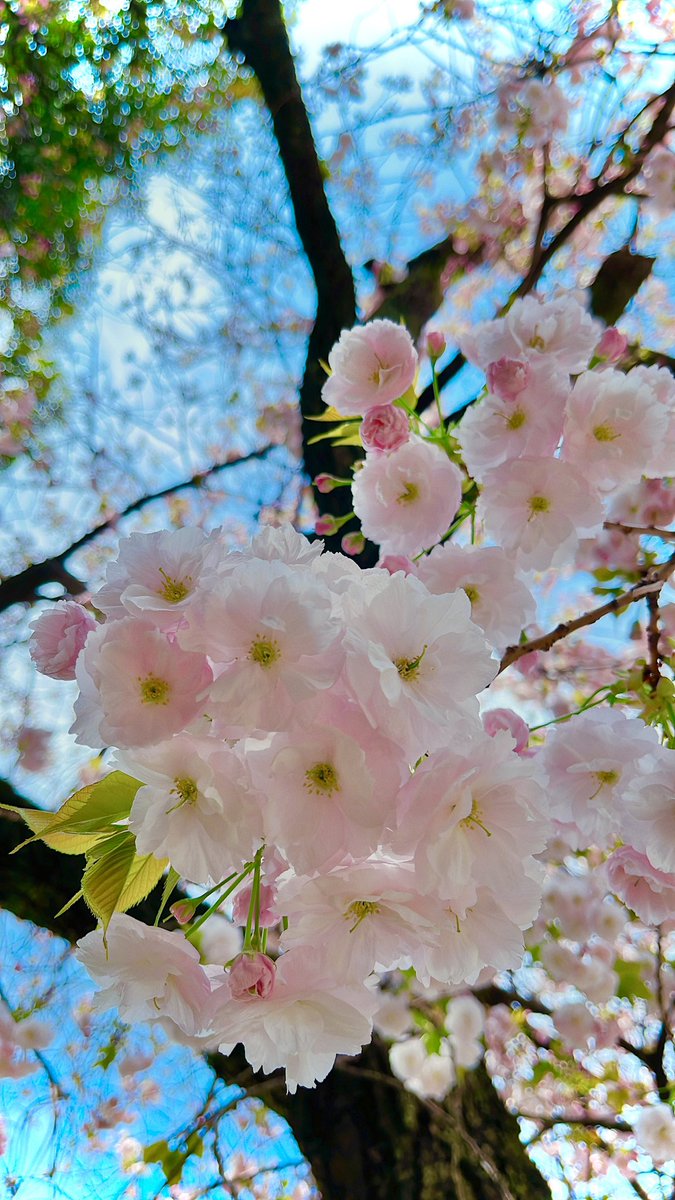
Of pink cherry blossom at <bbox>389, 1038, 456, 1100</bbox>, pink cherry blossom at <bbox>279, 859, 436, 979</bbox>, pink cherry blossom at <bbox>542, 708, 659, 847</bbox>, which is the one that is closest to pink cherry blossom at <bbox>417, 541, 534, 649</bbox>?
pink cherry blossom at <bbox>542, 708, 659, 847</bbox>

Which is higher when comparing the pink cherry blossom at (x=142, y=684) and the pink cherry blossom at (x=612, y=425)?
the pink cherry blossom at (x=612, y=425)

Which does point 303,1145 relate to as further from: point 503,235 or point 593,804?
point 503,235

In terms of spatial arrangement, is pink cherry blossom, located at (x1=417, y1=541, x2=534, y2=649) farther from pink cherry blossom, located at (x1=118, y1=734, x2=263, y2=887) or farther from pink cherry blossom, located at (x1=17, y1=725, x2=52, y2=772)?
pink cherry blossom, located at (x1=17, y1=725, x2=52, y2=772)

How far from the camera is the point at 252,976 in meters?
0.52

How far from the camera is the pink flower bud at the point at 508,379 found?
35.8 inches

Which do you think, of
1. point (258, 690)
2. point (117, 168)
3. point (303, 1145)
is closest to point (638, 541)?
point (303, 1145)

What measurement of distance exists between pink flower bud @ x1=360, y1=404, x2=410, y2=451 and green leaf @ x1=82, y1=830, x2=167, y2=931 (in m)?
0.60

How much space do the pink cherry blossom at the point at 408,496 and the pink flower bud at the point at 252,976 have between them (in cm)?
61

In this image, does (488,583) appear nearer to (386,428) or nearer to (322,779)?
(386,428)

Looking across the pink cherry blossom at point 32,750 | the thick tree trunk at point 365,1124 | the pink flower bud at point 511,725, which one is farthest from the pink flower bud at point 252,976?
the pink cherry blossom at point 32,750

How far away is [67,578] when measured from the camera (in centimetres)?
274

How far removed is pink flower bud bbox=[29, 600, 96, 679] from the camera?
625mm

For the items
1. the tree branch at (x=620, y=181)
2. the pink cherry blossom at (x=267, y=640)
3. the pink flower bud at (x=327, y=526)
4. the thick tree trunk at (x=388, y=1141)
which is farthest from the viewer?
the tree branch at (x=620, y=181)

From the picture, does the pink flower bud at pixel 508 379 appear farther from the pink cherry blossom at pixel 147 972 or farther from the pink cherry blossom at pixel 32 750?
the pink cherry blossom at pixel 32 750
